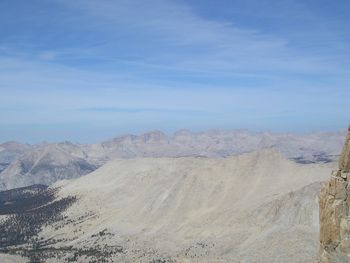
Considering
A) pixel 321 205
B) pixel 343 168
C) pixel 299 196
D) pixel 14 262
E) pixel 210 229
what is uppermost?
pixel 343 168

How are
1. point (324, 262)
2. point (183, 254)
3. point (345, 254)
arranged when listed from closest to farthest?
point (345, 254)
point (324, 262)
point (183, 254)

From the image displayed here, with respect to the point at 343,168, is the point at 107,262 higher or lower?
lower

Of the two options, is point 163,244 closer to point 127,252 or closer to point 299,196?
point 127,252

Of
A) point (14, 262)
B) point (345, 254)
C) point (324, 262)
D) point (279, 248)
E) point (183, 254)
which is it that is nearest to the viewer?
point (345, 254)

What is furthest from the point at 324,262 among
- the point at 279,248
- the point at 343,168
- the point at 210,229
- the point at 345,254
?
the point at 210,229

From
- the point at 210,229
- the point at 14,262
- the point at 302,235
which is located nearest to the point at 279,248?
the point at 302,235

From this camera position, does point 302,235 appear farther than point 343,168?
Yes

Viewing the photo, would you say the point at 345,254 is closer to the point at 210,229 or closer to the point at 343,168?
the point at 343,168
